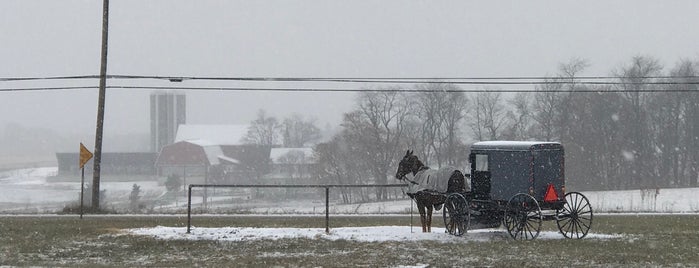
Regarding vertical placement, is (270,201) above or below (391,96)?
below

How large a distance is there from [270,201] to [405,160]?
6898 cm

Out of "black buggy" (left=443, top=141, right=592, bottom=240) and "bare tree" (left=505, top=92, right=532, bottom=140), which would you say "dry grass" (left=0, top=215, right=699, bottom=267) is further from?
"bare tree" (left=505, top=92, right=532, bottom=140)

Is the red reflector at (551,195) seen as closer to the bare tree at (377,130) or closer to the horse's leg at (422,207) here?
the horse's leg at (422,207)

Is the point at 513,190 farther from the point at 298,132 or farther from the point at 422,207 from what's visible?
the point at 298,132

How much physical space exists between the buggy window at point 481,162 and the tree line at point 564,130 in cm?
5008

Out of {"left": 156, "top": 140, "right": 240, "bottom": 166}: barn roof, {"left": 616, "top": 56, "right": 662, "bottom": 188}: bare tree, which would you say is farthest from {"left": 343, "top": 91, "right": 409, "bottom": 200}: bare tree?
{"left": 156, "top": 140, "right": 240, "bottom": 166}: barn roof

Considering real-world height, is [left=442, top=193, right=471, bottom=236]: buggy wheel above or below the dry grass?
above

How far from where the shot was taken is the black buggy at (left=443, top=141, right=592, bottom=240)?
16.3 m

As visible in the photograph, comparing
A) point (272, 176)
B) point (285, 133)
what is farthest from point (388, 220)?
point (285, 133)

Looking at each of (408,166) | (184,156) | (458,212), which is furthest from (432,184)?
(184,156)

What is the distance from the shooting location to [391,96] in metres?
72.7

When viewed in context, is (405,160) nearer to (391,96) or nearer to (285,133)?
(391,96)

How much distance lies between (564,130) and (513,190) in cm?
5394

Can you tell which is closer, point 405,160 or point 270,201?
point 405,160
